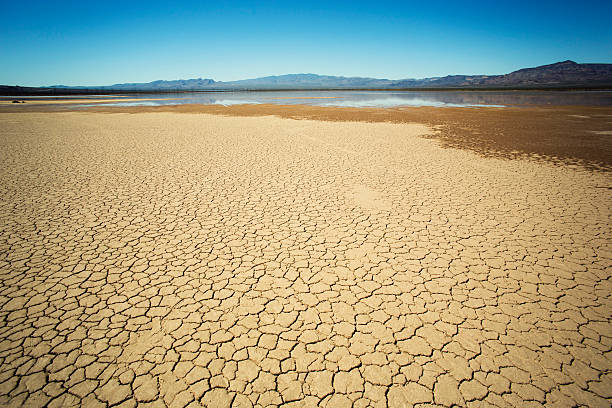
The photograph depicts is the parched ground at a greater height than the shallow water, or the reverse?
the shallow water

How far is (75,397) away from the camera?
2.47 m

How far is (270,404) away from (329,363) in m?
0.67

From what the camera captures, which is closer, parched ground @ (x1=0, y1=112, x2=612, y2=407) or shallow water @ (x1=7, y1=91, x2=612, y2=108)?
parched ground @ (x1=0, y1=112, x2=612, y2=407)

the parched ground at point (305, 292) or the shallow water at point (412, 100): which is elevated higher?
the shallow water at point (412, 100)

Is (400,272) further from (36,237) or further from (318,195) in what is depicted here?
(36,237)

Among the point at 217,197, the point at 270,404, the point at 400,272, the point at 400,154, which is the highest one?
the point at 400,154

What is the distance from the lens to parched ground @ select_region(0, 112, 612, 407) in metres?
2.60

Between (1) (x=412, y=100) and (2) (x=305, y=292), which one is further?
(1) (x=412, y=100)

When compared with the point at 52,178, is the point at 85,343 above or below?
below

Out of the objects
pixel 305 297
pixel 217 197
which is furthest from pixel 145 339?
pixel 217 197

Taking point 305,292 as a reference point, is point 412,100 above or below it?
above

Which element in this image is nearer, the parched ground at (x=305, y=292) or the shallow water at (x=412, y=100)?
the parched ground at (x=305, y=292)

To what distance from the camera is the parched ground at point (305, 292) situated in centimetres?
260

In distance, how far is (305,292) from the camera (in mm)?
3773
